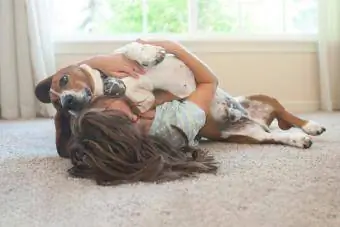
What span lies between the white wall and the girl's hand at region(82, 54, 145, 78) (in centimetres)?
171

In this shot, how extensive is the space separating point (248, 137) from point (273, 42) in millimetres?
1677

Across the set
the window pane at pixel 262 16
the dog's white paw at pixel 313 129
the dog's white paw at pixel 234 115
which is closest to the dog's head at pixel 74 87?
Answer: the dog's white paw at pixel 234 115

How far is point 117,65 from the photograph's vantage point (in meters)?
2.19

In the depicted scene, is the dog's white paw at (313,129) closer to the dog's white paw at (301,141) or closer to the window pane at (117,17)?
the dog's white paw at (301,141)

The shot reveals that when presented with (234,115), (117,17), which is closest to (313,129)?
(234,115)

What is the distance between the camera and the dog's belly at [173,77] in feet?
7.39

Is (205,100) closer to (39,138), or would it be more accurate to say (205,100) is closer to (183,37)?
(39,138)

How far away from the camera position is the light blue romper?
2.04 meters

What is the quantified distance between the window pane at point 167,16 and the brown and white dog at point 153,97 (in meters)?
1.56

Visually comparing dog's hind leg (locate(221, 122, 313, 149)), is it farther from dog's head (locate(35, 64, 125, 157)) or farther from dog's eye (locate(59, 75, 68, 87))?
dog's eye (locate(59, 75, 68, 87))

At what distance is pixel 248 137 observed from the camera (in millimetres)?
2438

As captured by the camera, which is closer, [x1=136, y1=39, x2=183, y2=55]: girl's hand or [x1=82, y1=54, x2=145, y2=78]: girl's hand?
[x1=82, y1=54, x2=145, y2=78]: girl's hand

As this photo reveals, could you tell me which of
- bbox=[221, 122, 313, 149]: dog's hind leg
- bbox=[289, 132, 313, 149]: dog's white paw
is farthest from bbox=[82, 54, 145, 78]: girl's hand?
bbox=[289, 132, 313, 149]: dog's white paw

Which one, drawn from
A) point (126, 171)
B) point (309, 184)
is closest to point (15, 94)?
point (126, 171)
